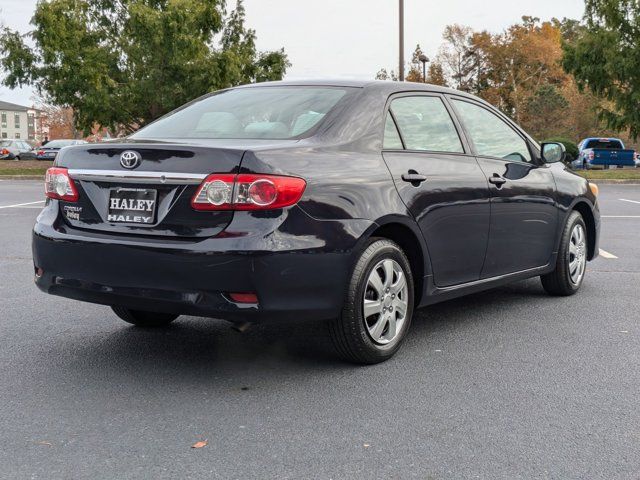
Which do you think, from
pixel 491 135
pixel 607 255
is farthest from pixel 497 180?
pixel 607 255

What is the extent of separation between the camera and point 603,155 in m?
36.7

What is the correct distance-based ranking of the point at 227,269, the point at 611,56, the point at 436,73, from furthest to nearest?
the point at 436,73
the point at 611,56
the point at 227,269

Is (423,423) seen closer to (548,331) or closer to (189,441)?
(189,441)

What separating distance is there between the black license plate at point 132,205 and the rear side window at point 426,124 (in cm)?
163

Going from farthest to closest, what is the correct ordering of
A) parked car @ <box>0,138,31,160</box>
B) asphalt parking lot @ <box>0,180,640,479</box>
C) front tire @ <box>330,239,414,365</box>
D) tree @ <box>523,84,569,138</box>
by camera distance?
tree @ <box>523,84,569,138</box> < parked car @ <box>0,138,31,160</box> < front tire @ <box>330,239,414,365</box> < asphalt parking lot @ <box>0,180,640,479</box>

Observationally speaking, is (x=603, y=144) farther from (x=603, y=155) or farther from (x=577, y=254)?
(x=577, y=254)

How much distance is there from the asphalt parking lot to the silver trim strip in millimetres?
1019

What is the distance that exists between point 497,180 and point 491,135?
45cm

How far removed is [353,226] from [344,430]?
116 cm

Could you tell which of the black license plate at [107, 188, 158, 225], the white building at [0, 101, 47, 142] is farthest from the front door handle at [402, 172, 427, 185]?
the white building at [0, 101, 47, 142]

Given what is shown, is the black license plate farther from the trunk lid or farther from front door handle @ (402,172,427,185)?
front door handle @ (402,172,427,185)

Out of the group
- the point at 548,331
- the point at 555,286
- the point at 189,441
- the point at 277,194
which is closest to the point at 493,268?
the point at 548,331

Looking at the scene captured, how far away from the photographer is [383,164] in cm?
464

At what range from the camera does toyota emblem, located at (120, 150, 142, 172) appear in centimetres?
418
